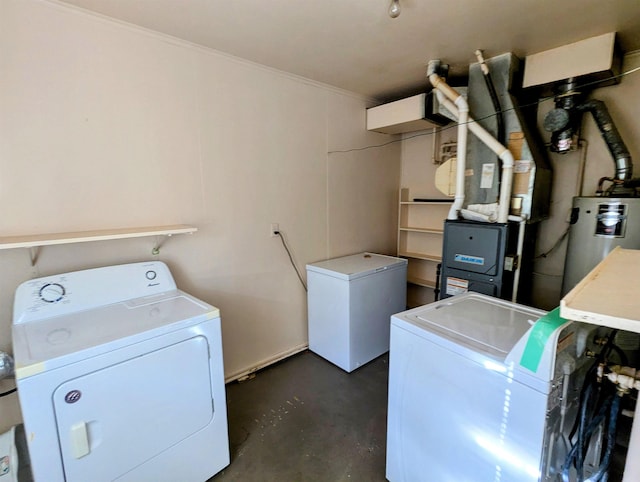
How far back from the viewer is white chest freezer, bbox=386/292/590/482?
0.96 m

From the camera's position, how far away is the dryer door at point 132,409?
1131 millimetres

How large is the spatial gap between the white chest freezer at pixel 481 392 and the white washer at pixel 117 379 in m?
0.92

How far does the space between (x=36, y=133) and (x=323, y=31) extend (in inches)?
63.7

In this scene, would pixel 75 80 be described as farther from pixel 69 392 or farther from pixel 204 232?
pixel 69 392

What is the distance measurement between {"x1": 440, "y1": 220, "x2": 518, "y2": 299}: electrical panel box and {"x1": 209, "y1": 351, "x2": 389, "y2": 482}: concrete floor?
986mm

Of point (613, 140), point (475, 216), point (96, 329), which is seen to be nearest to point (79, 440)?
point (96, 329)

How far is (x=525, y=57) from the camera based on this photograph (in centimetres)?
213

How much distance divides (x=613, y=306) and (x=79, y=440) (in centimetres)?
176

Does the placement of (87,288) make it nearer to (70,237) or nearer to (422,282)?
(70,237)

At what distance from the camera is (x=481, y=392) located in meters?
1.09

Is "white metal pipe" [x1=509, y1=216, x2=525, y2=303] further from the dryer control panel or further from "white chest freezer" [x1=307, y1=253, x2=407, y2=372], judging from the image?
the dryer control panel

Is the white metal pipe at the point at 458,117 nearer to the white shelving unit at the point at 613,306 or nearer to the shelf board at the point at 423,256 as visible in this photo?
the shelf board at the point at 423,256

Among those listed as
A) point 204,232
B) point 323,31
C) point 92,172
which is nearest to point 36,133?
point 92,172

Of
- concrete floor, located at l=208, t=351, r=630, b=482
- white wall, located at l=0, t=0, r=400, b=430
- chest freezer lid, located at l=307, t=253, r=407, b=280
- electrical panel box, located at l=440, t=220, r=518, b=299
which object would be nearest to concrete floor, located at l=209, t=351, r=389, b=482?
concrete floor, located at l=208, t=351, r=630, b=482
